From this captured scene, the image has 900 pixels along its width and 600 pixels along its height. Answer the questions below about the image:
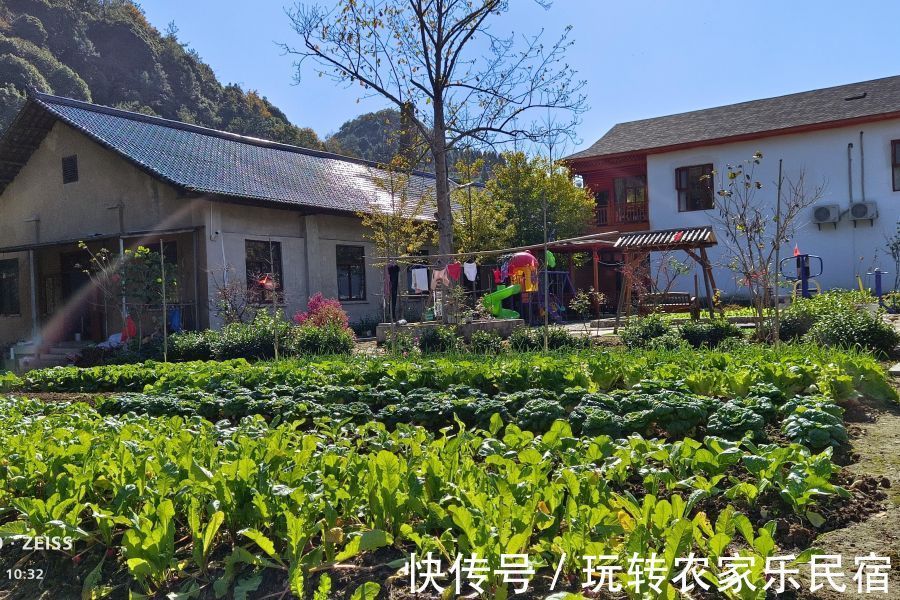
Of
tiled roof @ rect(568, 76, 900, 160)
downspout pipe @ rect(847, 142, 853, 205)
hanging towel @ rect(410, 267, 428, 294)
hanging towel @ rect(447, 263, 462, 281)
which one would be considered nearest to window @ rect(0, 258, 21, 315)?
hanging towel @ rect(410, 267, 428, 294)

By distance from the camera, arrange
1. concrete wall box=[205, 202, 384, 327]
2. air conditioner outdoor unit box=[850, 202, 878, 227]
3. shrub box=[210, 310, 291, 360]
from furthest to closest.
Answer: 1. air conditioner outdoor unit box=[850, 202, 878, 227]
2. concrete wall box=[205, 202, 384, 327]
3. shrub box=[210, 310, 291, 360]

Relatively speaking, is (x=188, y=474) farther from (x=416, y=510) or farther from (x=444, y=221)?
(x=444, y=221)

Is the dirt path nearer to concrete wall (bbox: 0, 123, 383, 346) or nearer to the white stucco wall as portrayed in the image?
concrete wall (bbox: 0, 123, 383, 346)


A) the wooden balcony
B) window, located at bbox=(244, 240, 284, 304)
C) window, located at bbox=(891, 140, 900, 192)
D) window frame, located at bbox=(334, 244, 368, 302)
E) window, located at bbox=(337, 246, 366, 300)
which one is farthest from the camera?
the wooden balcony

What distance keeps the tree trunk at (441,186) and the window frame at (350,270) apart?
18.6 ft

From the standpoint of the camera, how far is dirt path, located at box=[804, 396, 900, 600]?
108 inches

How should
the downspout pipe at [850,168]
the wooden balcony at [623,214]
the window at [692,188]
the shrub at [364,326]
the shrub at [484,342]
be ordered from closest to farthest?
the shrub at [484,342] → the shrub at [364,326] → the downspout pipe at [850,168] → the window at [692,188] → the wooden balcony at [623,214]

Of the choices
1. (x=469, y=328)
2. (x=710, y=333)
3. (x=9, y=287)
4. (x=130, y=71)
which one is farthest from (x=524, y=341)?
(x=130, y=71)

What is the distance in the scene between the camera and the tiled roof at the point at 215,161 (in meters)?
17.2

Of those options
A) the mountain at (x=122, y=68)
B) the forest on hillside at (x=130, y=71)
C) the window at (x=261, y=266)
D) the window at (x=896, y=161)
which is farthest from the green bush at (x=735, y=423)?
the mountain at (x=122, y=68)

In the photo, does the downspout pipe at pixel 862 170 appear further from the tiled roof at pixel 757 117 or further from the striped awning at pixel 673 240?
the striped awning at pixel 673 240

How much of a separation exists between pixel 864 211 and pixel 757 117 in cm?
508

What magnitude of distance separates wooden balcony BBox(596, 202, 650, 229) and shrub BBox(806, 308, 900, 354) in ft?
55.2

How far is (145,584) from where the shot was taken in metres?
2.88
